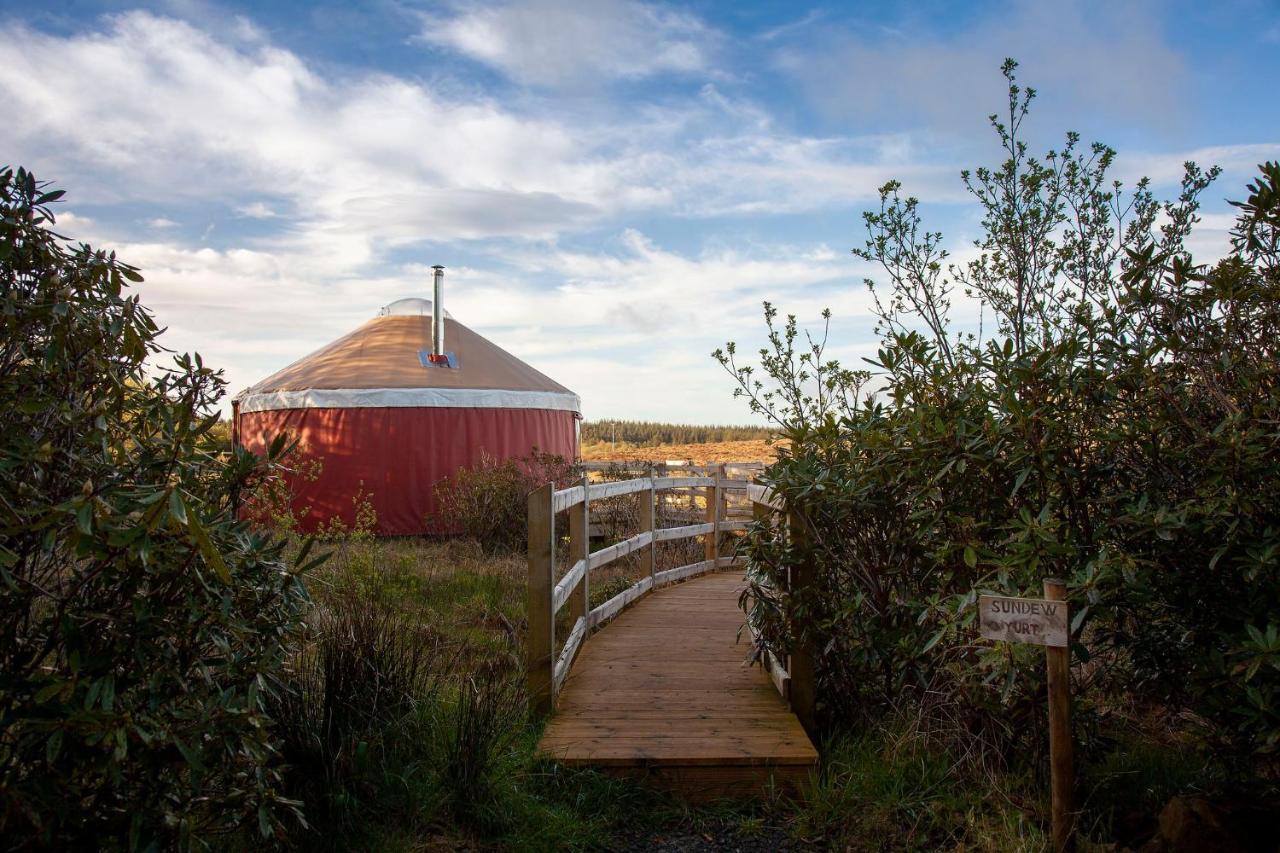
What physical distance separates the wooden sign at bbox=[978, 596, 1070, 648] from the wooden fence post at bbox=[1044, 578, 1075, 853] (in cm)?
4

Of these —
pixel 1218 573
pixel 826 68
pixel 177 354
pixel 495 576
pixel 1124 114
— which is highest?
pixel 826 68

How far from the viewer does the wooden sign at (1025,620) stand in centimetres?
269

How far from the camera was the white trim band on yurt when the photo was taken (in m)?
12.0

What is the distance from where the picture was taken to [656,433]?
154 feet

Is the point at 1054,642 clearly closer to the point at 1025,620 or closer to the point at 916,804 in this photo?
the point at 1025,620

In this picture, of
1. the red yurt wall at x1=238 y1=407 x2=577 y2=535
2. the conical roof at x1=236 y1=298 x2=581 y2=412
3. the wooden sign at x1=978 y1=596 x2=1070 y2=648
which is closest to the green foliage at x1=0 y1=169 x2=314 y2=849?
the wooden sign at x1=978 y1=596 x2=1070 y2=648

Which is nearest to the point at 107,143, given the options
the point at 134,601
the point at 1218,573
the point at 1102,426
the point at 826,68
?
the point at 826,68

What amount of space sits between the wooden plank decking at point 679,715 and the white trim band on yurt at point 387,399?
6834mm

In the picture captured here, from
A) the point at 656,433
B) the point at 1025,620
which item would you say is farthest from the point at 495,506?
the point at 656,433

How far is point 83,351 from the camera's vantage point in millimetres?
2170

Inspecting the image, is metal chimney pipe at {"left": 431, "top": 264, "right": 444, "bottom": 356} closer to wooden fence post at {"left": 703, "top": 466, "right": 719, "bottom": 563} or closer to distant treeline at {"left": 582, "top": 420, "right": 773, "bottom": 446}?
wooden fence post at {"left": 703, "top": 466, "right": 719, "bottom": 563}

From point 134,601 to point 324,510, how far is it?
1042 centimetres

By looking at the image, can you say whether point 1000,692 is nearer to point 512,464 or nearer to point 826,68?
point 826,68

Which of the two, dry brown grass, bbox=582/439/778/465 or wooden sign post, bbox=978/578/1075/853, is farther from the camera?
dry brown grass, bbox=582/439/778/465
